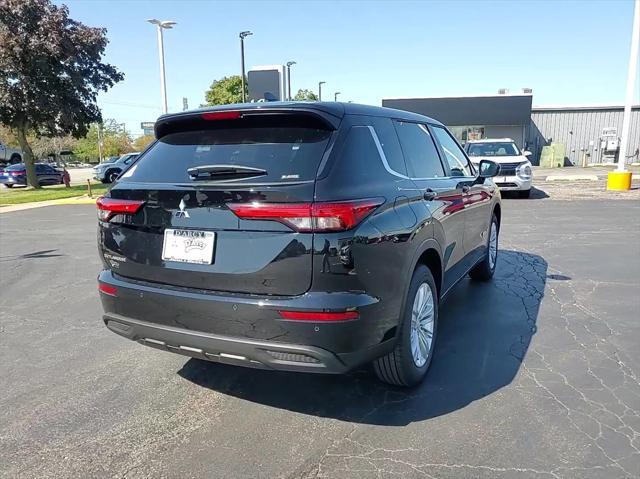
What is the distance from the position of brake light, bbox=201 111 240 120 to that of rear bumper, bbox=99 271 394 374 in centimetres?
104

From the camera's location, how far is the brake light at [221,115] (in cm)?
293

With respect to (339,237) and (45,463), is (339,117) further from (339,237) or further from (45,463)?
(45,463)

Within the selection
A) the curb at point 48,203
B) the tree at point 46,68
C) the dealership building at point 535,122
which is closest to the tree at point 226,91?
the dealership building at point 535,122

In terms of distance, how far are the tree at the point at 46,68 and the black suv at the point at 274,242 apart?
2442 cm

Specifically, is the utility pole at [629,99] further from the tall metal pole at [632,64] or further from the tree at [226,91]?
the tree at [226,91]

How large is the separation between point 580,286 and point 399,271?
3.77m

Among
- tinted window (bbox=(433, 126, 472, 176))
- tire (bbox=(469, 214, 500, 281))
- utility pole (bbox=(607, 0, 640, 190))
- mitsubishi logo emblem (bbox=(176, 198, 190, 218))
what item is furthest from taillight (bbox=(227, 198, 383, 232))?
utility pole (bbox=(607, 0, 640, 190))

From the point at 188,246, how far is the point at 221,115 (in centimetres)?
82

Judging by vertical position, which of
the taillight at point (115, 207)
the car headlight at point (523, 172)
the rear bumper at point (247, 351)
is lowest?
the rear bumper at point (247, 351)

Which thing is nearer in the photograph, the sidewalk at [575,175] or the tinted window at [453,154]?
the tinted window at [453,154]

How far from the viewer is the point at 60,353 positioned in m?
4.09

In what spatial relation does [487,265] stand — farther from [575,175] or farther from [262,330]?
[575,175]

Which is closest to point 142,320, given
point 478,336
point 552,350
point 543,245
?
point 478,336

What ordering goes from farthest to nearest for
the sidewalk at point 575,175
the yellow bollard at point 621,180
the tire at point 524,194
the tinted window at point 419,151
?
1. the sidewalk at point 575,175
2. the yellow bollard at point 621,180
3. the tire at point 524,194
4. the tinted window at point 419,151
